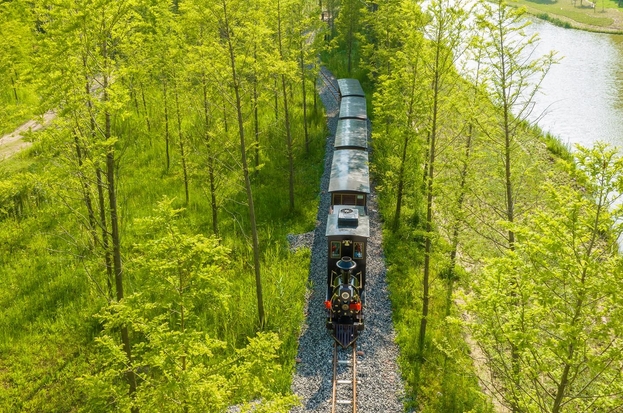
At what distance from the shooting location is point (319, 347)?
15.5 metres

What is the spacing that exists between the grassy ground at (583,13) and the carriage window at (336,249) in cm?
6919

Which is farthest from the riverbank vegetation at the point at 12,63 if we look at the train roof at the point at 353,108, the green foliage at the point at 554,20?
the green foliage at the point at 554,20

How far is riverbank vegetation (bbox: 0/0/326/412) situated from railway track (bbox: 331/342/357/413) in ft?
4.97

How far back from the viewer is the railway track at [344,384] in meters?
13.1

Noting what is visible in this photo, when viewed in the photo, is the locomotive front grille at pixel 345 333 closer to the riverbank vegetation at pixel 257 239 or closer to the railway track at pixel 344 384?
the railway track at pixel 344 384

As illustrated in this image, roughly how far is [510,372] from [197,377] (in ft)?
19.7

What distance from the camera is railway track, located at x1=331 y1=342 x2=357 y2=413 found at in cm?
1314

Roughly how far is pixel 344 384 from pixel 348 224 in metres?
→ 6.24

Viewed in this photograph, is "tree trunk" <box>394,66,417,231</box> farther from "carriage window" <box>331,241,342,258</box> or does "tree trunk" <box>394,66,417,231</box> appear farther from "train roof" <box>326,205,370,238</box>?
"carriage window" <box>331,241,342,258</box>

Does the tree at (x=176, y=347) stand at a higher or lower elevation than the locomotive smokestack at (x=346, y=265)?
higher

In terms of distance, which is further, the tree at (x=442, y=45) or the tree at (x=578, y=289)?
the tree at (x=442, y=45)

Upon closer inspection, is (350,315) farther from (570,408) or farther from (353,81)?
(353,81)

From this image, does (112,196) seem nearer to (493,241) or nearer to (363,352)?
(363,352)

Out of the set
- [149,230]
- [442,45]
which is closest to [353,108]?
[442,45]
